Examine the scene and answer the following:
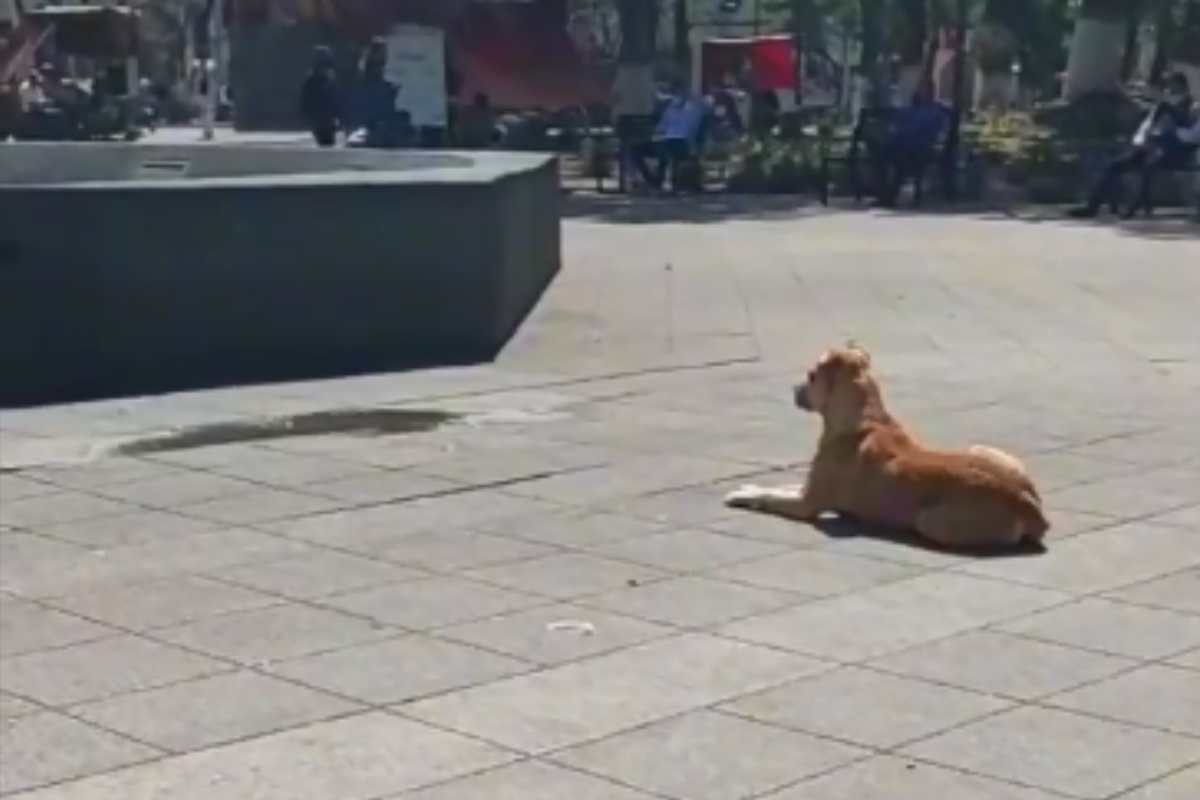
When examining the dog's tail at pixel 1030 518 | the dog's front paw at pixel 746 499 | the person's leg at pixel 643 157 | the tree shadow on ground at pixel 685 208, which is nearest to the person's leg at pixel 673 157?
the person's leg at pixel 643 157

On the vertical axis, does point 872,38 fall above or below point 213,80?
above

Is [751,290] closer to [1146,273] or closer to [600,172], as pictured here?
[1146,273]

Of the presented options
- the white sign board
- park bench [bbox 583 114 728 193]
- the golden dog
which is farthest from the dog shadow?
the white sign board

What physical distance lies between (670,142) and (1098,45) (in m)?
6.30

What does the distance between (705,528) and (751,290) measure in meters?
9.22

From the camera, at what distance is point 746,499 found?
361 inches

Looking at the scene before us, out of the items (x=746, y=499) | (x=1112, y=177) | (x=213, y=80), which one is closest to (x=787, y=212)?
(x=1112, y=177)

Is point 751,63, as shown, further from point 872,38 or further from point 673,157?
point 673,157

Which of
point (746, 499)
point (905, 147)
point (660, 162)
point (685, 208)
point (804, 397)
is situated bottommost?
point (685, 208)

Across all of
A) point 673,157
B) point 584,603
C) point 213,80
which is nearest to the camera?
point 584,603

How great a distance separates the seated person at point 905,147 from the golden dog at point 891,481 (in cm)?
1814

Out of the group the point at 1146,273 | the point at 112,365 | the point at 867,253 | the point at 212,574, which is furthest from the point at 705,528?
the point at 867,253

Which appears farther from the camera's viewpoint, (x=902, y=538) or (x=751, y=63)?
(x=751, y=63)

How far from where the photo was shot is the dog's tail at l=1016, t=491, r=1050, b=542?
8344mm
